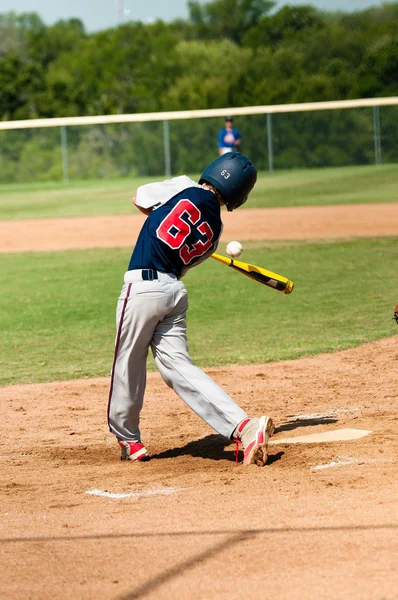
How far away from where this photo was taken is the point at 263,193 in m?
24.1

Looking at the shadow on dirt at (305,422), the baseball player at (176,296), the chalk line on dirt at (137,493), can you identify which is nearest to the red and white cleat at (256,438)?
the baseball player at (176,296)

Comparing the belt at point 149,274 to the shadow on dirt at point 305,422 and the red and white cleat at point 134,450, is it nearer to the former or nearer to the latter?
the red and white cleat at point 134,450

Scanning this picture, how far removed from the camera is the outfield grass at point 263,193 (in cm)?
2217

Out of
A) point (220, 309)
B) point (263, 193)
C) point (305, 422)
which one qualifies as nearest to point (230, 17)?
point (263, 193)

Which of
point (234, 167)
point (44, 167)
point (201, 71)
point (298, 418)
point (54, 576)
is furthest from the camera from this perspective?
point (201, 71)

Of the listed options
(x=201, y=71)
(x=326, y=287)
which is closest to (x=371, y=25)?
(x=201, y=71)

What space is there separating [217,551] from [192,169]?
25.9 metres

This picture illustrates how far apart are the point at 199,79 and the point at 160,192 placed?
38.5 meters

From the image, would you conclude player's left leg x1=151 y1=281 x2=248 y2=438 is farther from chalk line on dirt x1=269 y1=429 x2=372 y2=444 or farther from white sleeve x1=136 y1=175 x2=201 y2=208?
chalk line on dirt x1=269 y1=429 x2=372 y2=444

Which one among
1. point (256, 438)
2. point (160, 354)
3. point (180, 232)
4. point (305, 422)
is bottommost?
point (305, 422)

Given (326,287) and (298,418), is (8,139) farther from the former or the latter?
(298,418)

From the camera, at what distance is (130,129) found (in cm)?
2961

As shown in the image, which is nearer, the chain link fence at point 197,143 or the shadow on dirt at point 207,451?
the shadow on dirt at point 207,451

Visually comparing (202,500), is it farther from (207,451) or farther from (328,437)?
(328,437)
